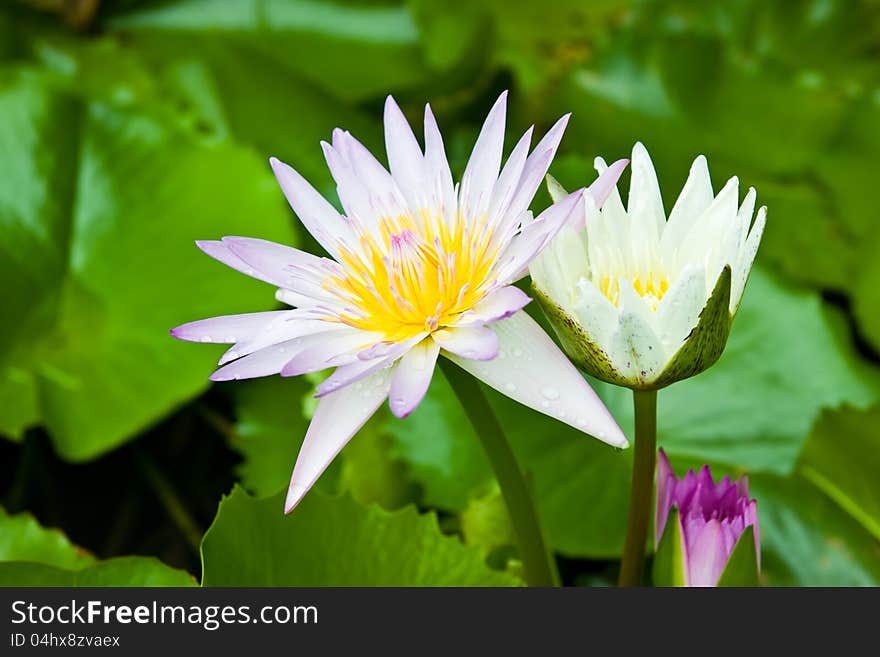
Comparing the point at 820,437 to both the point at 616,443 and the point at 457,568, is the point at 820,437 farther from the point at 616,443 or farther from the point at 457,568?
the point at 616,443

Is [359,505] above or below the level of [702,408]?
Result: below

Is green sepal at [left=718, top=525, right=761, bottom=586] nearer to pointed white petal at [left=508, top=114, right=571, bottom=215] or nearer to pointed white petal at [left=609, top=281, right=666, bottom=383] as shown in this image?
pointed white petal at [left=609, top=281, right=666, bottom=383]

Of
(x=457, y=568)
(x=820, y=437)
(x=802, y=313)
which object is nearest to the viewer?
(x=457, y=568)

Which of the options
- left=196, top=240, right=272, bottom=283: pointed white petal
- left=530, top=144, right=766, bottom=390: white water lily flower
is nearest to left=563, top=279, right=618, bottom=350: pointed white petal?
left=530, top=144, right=766, bottom=390: white water lily flower

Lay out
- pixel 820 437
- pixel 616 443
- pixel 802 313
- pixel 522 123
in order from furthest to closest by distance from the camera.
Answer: pixel 522 123 < pixel 802 313 < pixel 820 437 < pixel 616 443

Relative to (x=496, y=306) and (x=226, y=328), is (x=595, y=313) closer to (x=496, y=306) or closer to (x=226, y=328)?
(x=496, y=306)

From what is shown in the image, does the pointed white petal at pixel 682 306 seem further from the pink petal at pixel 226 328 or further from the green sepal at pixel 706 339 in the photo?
the pink petal at pixel 226 328

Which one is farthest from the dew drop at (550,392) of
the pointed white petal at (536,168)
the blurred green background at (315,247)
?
the blurred green background at (315,247)
